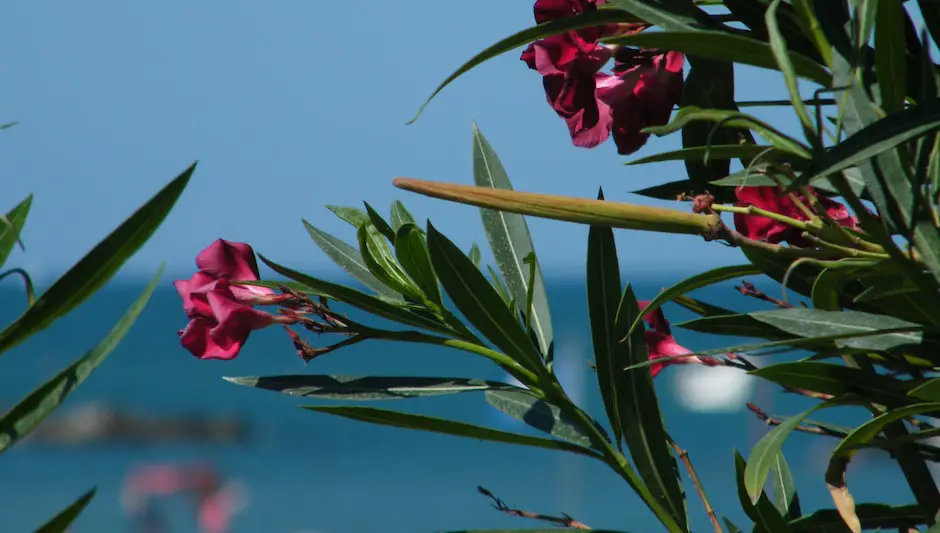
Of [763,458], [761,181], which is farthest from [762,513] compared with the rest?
[761,181]

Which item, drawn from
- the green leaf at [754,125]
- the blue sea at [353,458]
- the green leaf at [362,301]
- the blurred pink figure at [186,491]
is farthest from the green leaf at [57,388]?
the blue sea at [353,458]

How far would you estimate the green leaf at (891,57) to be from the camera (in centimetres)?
45

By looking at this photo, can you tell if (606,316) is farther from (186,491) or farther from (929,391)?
(186,491)

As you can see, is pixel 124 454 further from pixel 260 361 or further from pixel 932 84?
pixel 932 84

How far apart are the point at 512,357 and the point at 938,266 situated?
0.26m

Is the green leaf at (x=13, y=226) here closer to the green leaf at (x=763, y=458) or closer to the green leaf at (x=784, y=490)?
the green leaf at (x=763, y=458)

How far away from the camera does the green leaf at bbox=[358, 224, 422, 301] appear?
66 centimetres

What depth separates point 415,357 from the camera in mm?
31062

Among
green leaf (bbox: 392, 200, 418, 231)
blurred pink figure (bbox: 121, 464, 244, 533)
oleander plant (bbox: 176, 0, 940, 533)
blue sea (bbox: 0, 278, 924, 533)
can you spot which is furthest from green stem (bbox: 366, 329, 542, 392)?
blue sea (bbox: 0, 278, 924, 533)

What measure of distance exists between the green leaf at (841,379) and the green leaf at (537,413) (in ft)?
0.39

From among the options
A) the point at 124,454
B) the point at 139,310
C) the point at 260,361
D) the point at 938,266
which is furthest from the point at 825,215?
the point at 260,361

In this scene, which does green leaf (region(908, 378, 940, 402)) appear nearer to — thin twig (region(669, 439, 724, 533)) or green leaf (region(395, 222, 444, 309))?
thin twig (region(669, 439, 724, 533))

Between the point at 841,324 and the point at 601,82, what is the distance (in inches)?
7.5

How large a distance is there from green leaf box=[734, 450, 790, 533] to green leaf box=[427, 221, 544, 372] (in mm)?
124
